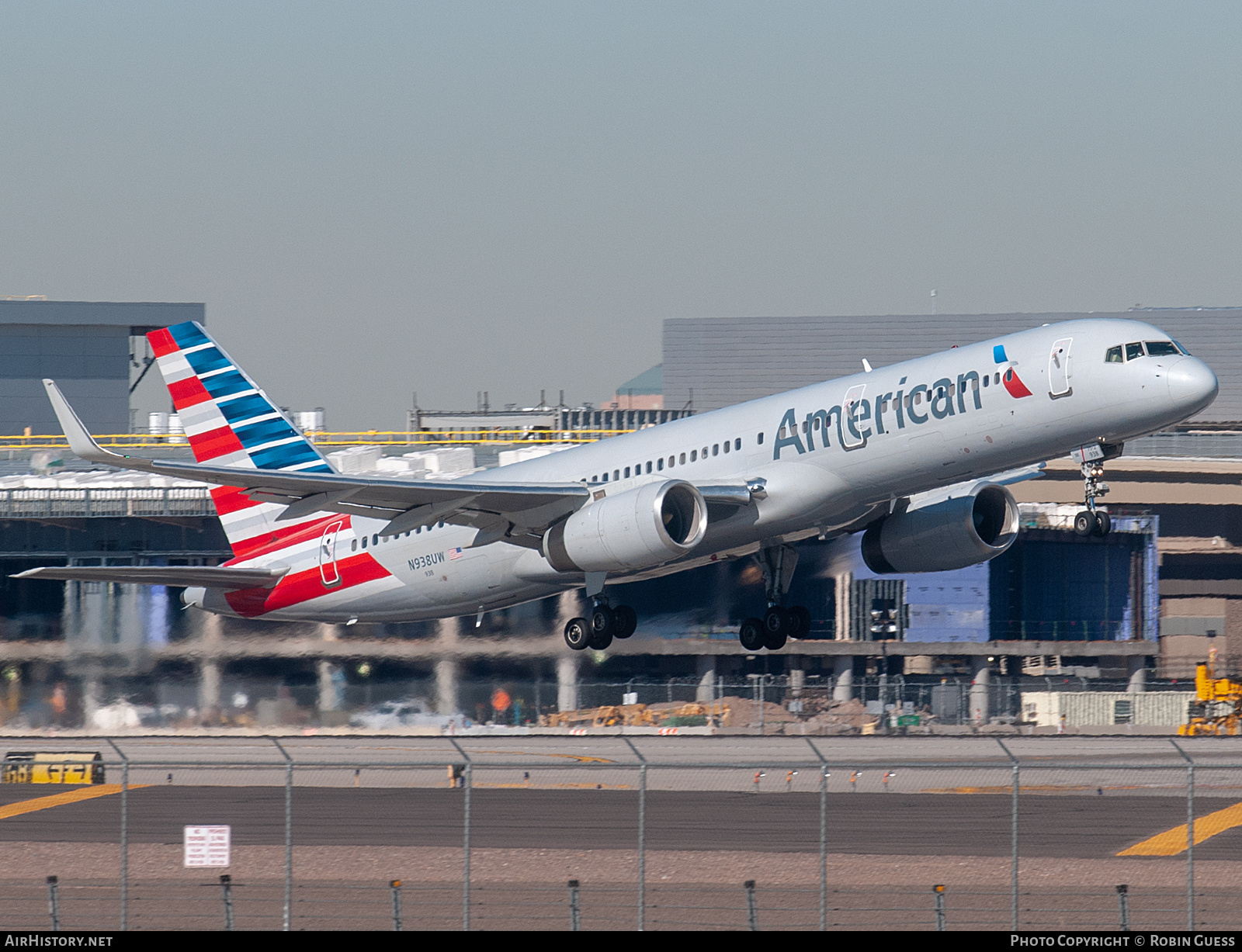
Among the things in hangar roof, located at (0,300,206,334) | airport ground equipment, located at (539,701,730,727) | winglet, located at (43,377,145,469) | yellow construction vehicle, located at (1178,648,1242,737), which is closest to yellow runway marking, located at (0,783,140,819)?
winglet, located at (43,377,145,469)

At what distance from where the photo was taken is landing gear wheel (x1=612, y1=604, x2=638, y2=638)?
3784 centimetres

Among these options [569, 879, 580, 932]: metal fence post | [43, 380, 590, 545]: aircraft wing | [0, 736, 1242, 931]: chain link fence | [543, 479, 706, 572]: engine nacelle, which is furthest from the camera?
[543, 479, 706, 572]: engine nacelle

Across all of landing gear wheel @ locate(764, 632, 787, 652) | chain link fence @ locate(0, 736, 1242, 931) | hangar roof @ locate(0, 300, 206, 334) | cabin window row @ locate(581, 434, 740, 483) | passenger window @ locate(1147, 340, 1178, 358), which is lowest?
chain link fence @ locate(0, 736, 1242, 931)

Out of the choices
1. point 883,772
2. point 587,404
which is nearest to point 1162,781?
point 883,772

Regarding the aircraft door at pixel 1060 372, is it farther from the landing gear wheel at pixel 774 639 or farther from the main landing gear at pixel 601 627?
the main landing gear at pixel 601 627

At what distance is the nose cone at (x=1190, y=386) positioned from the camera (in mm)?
29922

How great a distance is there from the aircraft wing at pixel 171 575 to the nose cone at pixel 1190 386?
22.1 meters

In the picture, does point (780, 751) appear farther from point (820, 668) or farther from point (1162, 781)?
point (820, 668)

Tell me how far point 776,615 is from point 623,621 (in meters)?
3.76

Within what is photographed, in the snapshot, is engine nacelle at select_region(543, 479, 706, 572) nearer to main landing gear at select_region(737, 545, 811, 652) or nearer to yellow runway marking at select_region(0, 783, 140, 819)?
main landing gear at select_region(737, 545, 811, 652)

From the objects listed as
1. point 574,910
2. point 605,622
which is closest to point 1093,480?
point 605,622

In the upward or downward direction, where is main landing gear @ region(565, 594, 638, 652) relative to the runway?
upward

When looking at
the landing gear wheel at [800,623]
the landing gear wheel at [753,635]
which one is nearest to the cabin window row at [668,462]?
the landing gear wheel at [753,635]

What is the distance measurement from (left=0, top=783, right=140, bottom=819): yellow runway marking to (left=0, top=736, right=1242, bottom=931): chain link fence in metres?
0.14
